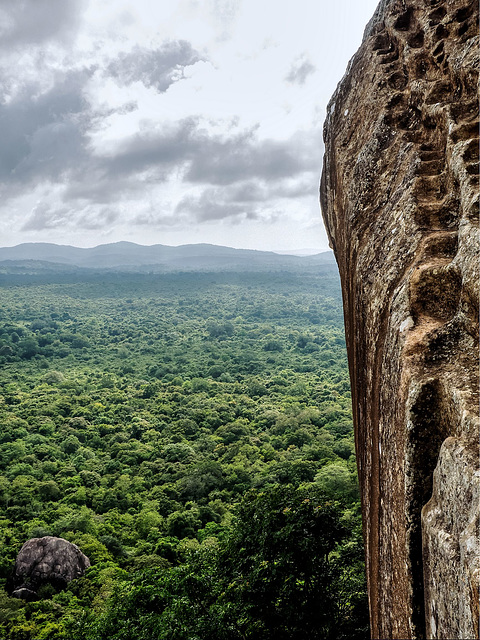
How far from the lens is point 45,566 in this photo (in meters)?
25.9

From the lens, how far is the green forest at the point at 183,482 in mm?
11328

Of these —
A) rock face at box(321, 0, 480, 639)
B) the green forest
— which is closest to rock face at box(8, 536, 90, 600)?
the green forest

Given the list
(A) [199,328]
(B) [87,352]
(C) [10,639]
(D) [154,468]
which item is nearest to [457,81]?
(C) [10,639]

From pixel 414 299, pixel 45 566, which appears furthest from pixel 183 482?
pixel 414 299

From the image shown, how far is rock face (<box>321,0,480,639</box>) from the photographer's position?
3287mm

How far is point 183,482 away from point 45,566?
46.5 feet

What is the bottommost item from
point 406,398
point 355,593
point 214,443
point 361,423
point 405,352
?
point 214,443

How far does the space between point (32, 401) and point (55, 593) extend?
1668 inches

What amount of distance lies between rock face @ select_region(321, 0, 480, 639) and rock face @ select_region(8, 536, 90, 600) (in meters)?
26.0

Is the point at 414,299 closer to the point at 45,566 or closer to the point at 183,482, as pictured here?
the point at 45,566

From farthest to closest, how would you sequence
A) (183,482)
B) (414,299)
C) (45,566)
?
(183,482) < (45,566) < (414,299)

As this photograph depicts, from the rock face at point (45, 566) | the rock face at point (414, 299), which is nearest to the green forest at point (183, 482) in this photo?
the rock face at point (45, 566)

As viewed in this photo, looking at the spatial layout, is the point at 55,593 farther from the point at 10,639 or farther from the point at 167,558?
the point at 167,558

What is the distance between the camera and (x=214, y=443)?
163 ft
